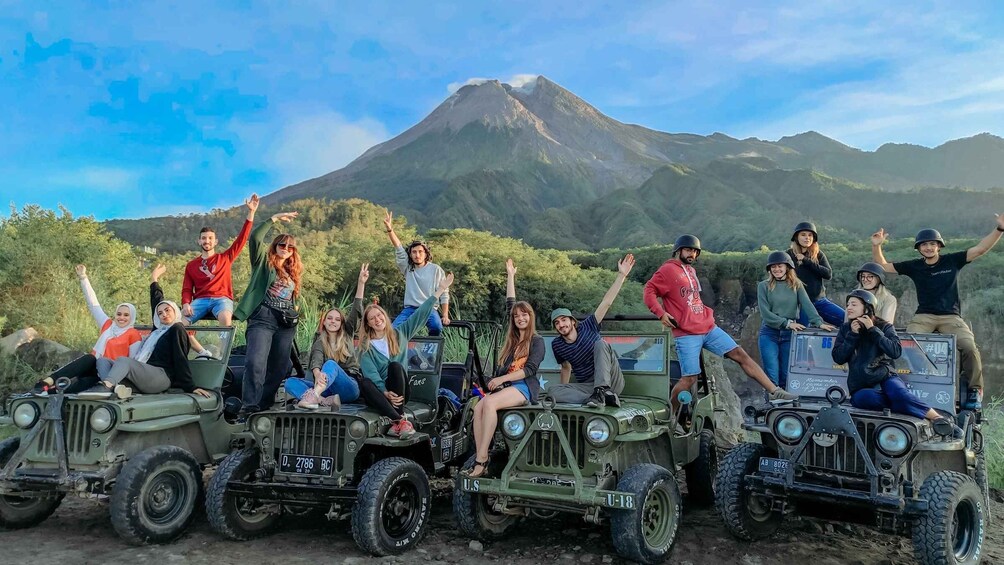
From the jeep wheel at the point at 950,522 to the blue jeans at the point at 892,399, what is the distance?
536 mm

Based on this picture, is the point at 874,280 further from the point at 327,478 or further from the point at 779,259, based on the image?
the point at 327,478

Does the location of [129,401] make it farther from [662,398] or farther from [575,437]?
[662,398]

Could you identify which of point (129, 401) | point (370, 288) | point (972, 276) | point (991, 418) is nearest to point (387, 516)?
point (129, 401)

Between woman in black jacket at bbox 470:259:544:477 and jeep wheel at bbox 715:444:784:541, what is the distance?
1.81 metres

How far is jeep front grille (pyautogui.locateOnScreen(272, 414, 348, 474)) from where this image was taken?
20.0 feet

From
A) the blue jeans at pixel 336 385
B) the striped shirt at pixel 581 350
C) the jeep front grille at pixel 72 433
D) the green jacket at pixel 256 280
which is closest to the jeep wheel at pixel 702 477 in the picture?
the striped shirt at pixel 581 350

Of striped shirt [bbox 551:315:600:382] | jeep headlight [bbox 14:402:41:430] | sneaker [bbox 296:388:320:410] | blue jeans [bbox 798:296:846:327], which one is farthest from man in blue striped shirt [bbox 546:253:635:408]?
jeep headlight [bbox 14:402:41:430]

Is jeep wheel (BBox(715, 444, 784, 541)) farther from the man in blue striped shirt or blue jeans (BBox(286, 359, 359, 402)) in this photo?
blue jeans (BBox(286, 359, 359, 402))

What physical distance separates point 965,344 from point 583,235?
196ft

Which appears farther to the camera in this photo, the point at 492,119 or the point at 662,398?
the point at 492,119

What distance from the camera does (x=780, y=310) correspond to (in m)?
8.01

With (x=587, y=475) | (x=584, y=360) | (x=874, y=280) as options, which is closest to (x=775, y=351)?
(x=874, y=280)

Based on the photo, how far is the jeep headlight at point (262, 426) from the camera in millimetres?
6320

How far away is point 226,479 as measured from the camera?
6020 mm
